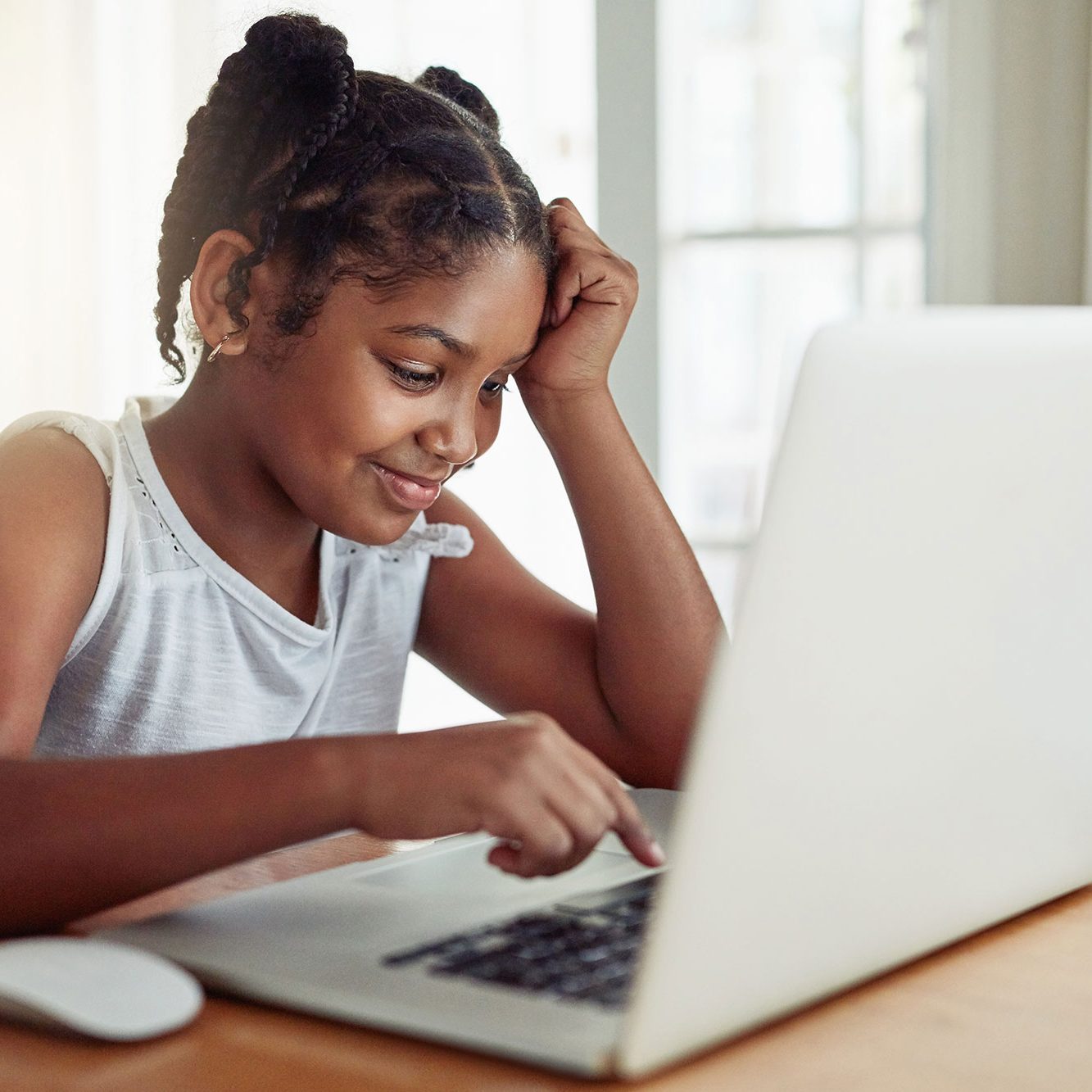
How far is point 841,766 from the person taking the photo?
0.51m

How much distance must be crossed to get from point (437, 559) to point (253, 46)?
46cm

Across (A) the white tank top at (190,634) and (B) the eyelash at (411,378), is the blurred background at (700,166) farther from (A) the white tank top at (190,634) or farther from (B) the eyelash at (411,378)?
(B) the eyelash at (411,378)

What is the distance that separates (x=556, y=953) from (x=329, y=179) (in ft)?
1.97

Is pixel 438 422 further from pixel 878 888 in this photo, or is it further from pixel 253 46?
pixel 878 888

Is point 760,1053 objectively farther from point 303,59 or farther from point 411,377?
point 303,59

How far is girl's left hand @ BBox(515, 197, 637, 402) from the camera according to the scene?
115 centimetres

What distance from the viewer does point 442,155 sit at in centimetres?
102

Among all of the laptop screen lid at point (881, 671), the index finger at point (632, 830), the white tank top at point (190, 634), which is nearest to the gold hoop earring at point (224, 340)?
the white tank top at point (190, 634)

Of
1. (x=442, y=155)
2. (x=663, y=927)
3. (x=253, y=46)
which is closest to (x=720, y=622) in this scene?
(x=442, y=155)

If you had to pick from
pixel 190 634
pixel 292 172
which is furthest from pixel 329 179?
pixel 190 634

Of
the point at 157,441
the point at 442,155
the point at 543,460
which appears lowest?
the point at 543,460

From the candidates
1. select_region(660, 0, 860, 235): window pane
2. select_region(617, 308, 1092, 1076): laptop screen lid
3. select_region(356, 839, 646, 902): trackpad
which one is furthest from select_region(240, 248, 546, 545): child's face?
select_region(660, 0, 860, 235): window pane

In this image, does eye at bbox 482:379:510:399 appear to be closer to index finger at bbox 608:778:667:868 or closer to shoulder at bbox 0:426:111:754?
shoulder at bbox 0:426:111:754

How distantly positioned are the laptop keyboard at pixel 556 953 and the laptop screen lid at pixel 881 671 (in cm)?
7
